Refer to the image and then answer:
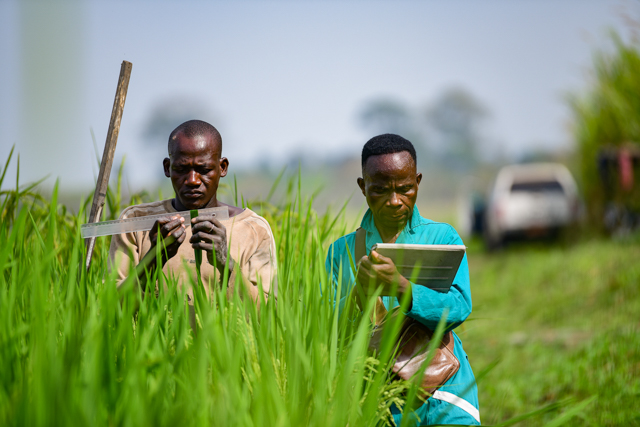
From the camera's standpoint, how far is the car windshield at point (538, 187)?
558 inches

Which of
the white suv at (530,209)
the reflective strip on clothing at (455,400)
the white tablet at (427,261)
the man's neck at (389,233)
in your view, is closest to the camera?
the white tablet at (427,261)

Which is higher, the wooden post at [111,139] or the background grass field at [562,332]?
the wooden post at [111,139]

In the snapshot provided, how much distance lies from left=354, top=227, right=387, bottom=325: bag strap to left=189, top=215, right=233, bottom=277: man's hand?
477mm

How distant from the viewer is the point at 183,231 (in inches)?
78.5

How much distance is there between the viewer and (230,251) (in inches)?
86.1

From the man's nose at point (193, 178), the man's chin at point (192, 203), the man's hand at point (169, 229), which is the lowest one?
the man's hand at point (169, 229)

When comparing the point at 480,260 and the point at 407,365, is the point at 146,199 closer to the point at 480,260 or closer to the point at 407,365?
the point at 407,365

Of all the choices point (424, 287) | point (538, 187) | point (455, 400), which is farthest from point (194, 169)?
point (538, 187)

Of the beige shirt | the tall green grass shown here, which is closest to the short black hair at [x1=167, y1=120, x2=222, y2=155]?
the beige shirt

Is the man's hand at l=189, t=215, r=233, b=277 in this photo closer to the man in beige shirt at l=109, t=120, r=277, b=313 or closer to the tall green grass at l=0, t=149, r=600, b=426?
the man in beige shirt at l=109, t=120, r=277, b=313

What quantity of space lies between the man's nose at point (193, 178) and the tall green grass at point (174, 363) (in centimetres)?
34

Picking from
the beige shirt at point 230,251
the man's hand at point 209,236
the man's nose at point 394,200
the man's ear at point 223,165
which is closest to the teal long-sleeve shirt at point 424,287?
the man's nose at point 394,200

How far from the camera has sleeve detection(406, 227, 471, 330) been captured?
1.93 meters

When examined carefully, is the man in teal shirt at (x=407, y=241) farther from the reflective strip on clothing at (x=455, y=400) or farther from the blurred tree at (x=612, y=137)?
the blurred tree at (x=612, y=137)
